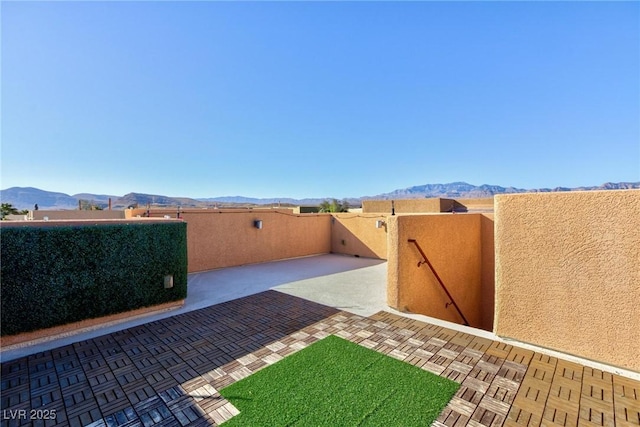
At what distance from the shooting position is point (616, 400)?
10.5 ft

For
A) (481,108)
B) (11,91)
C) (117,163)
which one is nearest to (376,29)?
(11,91)

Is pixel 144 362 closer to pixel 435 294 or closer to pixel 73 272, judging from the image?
pixel 73 272

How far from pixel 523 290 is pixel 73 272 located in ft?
26.9

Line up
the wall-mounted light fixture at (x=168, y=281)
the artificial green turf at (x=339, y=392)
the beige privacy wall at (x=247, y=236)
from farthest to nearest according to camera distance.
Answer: the beige privacy wall at (x=247, y=236) < the wall-mounted light fixture at (x=168, y=281) < the artificial green turf at (x=339, y=392)

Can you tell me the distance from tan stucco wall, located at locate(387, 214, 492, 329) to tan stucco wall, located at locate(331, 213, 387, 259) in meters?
5.12

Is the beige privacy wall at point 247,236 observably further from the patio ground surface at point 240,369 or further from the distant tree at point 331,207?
the distant tree at point 331,207

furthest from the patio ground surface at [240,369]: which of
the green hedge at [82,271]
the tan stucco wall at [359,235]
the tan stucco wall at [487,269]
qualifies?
the tan stucco wall at [359,235]

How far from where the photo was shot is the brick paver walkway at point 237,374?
2965 millimetres

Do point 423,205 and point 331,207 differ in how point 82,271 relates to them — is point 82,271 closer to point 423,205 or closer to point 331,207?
point 423,205

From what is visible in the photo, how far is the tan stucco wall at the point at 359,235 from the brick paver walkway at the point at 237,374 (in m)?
7.44

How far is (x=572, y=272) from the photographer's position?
158 inches

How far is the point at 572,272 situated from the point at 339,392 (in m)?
3.89

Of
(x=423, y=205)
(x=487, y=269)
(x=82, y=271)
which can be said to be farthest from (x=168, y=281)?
(x=423, y=205)

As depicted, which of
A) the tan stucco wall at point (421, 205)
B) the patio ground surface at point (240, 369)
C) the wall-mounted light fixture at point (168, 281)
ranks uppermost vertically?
the tan stucco wall at point (421, 205)
